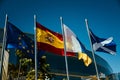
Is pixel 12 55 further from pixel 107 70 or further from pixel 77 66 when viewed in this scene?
pixel 107 70

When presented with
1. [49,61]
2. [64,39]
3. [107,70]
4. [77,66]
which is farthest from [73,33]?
[107,70]

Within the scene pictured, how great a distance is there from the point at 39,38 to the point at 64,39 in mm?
1942

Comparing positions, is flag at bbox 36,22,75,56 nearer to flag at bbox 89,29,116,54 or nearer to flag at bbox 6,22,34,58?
flag at bbox 6,22,34,58

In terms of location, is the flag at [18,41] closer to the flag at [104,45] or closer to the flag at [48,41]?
the flag at [48,41]

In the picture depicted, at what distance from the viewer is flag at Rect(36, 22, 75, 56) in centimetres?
1688

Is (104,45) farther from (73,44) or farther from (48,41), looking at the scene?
(48,41)

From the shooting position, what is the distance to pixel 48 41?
17312 millimetres

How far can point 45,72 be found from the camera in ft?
119

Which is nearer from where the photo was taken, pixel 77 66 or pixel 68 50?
pixel 68 50

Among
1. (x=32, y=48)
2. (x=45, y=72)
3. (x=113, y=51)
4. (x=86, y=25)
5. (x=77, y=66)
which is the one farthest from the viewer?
(x=77, y=66)

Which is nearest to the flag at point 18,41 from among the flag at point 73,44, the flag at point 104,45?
the flag at point 73,44

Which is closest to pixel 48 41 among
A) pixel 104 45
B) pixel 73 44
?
pixel 73 44

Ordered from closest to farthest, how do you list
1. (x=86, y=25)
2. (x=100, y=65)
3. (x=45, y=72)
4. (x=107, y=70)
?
1. (x=86, y=25)
2. (x=45, y=72)
3. (x=100, y=65)
4. (x=107, y=70)

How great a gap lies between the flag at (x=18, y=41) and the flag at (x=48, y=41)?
725mm
